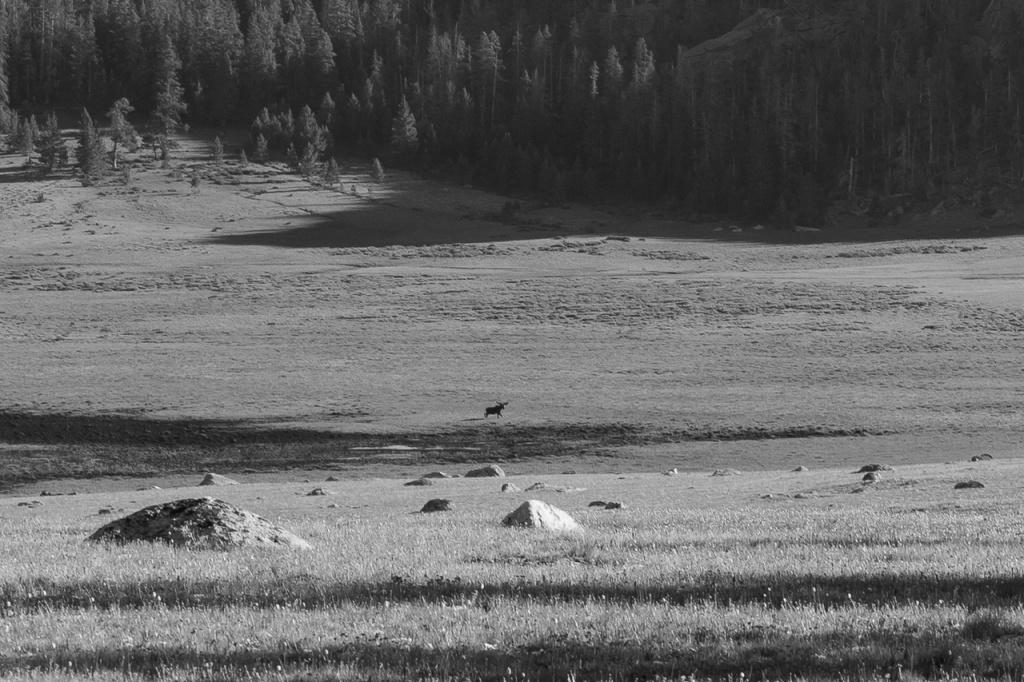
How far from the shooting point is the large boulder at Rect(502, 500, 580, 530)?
19.9 metres

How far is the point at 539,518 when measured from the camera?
65.7 feet

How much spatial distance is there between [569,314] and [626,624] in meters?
81.4

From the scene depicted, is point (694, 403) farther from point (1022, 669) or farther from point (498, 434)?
point (1022, 669)

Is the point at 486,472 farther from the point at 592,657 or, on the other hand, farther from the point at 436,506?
the point at 592,657

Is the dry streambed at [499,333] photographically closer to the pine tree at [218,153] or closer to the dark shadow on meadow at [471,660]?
the pine tree at [218,153]

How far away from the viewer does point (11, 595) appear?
484 inches

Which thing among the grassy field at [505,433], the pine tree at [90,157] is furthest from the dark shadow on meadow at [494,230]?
the pine tree at [90,157]

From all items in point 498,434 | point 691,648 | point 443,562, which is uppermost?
point 691,648

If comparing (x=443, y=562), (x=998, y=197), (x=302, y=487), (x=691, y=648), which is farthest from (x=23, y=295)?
(x=998, y=197)

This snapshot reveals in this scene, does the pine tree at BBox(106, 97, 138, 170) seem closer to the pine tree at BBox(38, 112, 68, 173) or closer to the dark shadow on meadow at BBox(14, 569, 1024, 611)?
the pine tree at BBox(38, 112, 68, 173)

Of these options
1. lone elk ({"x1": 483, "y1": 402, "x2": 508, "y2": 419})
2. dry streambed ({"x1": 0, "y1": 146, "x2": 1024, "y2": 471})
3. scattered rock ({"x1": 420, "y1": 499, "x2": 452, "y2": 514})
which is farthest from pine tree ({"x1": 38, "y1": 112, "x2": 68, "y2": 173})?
scattered rock ({"x1": 420, "y1": 499, "x2": 452, "y2": 514})

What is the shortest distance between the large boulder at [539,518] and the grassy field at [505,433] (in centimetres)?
108

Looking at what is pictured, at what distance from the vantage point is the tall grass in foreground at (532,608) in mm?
8641

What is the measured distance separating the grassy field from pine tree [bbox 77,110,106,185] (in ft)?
13.3
